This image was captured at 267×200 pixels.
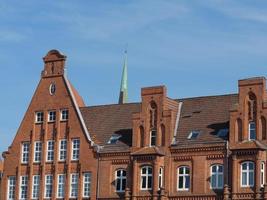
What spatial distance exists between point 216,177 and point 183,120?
728 cm

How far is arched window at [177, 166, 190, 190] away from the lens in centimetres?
6881

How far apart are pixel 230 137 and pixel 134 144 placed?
8897 millimetres

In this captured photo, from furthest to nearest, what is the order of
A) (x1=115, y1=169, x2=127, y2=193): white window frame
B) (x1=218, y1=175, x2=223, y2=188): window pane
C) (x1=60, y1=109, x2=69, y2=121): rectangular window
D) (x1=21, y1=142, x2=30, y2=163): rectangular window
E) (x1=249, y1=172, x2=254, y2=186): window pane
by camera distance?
1. (x1=21, y1=142, x2=30, y2=163): rectangular window
2. (x1=60, y1=109, x2=69, y2=121): rectangular window
3. (x1=115, y1=169, x2=127, y2=193): white window frame
4. (x1=218, y1=175, x2=223, y2=188): window pane
5. (x1=249, y1=172, x2=254, y2=186): window pane

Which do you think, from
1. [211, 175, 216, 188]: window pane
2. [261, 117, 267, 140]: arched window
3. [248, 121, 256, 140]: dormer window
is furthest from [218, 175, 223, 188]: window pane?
[261, 117, 267, 140]: arched window

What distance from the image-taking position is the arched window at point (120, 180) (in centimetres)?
7188

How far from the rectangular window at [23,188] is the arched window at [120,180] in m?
9.41

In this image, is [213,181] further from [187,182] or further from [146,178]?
[146,178]

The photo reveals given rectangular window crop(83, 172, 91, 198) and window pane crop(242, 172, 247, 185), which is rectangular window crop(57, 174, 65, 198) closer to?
rectangular window crop(83, 172, 91, 198)

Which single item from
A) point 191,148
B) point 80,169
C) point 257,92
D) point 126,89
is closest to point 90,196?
point 80,169

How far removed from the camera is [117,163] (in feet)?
237

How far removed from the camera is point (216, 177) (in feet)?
221

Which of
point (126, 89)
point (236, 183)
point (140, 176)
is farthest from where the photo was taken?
point (126, 89)

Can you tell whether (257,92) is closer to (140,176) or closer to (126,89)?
(140,176)

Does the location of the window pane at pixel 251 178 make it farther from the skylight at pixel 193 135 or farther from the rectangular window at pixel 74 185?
the rectangular window at pixel 74 185
